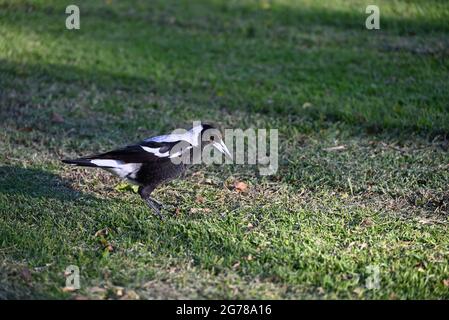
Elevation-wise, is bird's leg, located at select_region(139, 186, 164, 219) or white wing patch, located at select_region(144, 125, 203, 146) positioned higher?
white wing patch, located at select_region(144, 125, 203, 146)

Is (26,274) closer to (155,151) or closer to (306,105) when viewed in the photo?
(155,151)

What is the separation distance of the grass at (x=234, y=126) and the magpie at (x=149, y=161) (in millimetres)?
270

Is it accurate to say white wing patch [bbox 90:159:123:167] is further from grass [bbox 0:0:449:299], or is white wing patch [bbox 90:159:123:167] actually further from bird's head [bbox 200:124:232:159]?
bird's head [bbox 200:124:232:159]

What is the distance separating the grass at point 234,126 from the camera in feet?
15.8

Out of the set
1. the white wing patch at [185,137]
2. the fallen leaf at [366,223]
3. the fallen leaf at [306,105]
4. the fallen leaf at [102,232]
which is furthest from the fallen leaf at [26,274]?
the fallen leaf at [306,105]

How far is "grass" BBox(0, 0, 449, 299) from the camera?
4.80 m

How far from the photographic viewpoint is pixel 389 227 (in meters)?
5.53

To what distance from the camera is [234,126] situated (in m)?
8.09

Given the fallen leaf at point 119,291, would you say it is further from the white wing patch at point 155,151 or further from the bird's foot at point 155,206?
the white wing patch at point 155,151

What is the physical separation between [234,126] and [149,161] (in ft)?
8.10

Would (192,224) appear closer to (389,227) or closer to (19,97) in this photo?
(389,227)

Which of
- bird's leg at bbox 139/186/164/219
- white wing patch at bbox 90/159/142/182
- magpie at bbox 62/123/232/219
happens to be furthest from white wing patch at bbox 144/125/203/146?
bird's leg at bbox 139/186/164/219

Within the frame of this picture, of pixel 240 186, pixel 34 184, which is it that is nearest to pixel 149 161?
pixel 240 186

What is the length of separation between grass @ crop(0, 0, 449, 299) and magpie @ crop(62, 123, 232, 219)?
270mm
